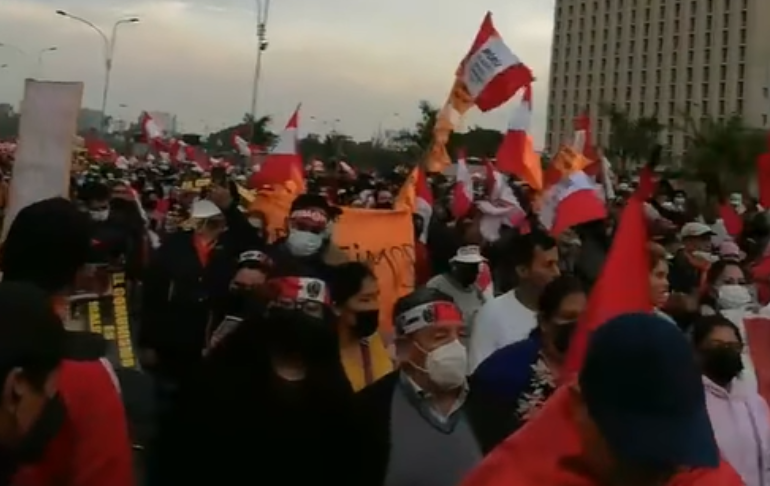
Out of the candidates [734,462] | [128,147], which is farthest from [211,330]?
[128,147]

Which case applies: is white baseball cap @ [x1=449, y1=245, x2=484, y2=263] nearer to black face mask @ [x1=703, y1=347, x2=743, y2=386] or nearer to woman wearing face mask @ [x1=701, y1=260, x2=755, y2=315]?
woman wearing face mask @ [x1=701, y1=260, x2=755, y2=315]

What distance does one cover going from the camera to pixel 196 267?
6.73 metres

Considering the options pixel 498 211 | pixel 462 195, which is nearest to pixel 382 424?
pixel 498 211

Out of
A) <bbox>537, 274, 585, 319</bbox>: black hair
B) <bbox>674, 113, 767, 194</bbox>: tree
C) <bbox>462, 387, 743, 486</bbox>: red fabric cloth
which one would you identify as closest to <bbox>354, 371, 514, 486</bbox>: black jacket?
<bbox>537, 274, 585, 319</bbox>: black hair

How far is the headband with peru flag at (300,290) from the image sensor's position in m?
4.29

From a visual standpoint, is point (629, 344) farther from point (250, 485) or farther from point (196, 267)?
point (196, 267)

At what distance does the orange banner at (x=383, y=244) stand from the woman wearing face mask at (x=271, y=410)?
399 centimetres

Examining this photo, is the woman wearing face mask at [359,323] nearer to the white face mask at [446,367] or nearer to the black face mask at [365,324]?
the black face mask at [365,324]

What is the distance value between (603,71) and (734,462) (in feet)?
407

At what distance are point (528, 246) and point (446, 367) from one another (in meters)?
1.91

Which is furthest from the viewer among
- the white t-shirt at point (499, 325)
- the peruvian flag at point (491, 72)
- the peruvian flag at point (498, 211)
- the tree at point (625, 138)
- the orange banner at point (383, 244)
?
the tree at point (625, 138)

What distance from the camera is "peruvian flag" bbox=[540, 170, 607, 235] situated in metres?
7.98

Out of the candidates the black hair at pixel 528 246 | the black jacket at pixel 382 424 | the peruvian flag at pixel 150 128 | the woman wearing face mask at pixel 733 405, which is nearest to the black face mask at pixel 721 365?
the woman wearing face mask at pixel 733 405

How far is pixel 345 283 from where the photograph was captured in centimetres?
465
